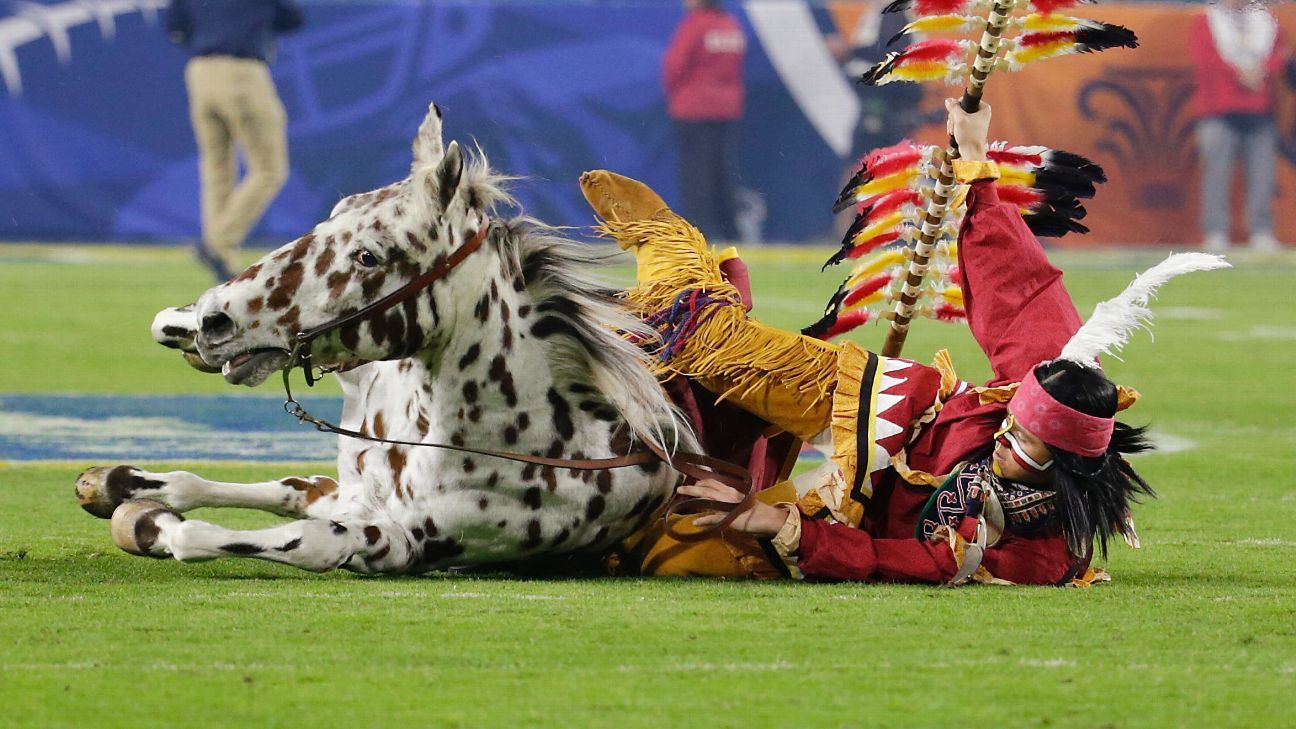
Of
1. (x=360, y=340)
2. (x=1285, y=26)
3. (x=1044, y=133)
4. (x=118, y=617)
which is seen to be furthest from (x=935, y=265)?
(x=1285, y=26)

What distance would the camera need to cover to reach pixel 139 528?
5891mm

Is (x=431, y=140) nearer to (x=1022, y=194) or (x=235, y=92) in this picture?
(x=1022, y=194)

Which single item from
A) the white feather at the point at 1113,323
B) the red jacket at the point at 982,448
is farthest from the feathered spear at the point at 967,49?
the white feather at the point at 1113,323

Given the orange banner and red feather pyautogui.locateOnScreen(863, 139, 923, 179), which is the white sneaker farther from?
red feather pyautogui.locateOnScreen(863, 139, 923, 179)

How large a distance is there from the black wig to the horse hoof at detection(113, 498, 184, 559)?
261 centimetres

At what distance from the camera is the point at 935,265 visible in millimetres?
7309

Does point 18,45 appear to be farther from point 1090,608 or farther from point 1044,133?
point 1090,608

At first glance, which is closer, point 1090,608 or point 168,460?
point 1090,608

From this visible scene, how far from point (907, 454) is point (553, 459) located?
1098mm

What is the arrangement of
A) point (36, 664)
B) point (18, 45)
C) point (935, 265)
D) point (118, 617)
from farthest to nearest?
point (18, 45), point (935, 265), point (118, 617), point (36, 664)

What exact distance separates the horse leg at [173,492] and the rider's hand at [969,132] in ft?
8.01

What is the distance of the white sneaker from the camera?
25859mm

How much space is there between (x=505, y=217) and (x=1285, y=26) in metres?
22.7

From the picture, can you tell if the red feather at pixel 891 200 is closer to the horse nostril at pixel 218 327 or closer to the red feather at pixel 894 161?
the red feather at pixel 894 161
